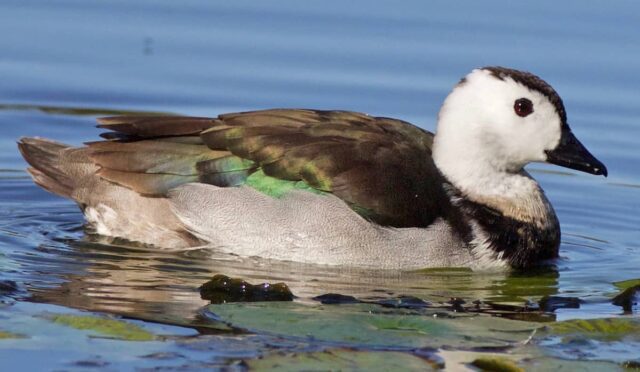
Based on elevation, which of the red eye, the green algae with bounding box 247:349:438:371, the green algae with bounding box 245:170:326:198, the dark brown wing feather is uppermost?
the red eye

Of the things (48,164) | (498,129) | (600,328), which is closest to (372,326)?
(600,328)

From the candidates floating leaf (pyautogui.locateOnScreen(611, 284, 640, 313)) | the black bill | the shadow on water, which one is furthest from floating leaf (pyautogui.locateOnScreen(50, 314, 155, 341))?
the black bill

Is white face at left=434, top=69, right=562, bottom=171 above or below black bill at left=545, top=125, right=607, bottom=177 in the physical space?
above

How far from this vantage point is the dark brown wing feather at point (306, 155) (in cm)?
1123

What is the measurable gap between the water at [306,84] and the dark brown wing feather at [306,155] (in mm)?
583

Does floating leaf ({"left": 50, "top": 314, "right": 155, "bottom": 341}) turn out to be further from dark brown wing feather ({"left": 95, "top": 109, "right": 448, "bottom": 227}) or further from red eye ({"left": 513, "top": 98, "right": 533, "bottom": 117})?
red eye ({"left": 513, "top": 98, "right": 533, "bottom": 117})

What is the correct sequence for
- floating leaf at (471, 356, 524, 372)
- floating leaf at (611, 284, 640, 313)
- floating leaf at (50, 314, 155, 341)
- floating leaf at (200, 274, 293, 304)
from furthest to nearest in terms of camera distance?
floating leaf at (611, 284, 640, 313) < floating leaf at (200, 274, 293, 304) < floating leaf at (50, 314, 155, 341) < floating leaf at (471, 356, 524, 372)

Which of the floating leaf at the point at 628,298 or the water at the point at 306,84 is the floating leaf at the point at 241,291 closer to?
the water at the point at 306,84

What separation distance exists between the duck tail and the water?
0.39 meters

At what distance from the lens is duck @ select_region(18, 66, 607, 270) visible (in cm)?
1127

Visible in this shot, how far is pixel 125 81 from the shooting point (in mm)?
16188

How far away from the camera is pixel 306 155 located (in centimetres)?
1130

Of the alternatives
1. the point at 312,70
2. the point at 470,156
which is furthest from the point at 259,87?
the point at 470,156

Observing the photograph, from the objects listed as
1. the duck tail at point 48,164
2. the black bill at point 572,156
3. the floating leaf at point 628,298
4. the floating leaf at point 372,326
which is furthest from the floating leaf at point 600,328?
the duck tail at point 48,164
